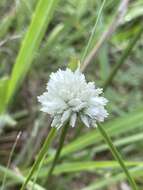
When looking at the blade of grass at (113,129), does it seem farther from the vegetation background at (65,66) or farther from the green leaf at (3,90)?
the green leaf at (3,90)

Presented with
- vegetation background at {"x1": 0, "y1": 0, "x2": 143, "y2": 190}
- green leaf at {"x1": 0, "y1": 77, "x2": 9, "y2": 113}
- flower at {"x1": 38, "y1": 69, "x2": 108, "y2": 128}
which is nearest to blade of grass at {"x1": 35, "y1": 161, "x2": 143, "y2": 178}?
vegetation background at {"x1": 0, "y1": 0, "x2": 143, "y2": 190}

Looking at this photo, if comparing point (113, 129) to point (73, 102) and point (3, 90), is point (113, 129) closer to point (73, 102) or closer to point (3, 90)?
point (3, 90)

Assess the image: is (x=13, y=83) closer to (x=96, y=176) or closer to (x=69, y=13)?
(x=69, y=13)

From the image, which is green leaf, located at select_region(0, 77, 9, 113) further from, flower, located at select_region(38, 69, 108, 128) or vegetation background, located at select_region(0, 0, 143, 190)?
flower, located at select_region(38, 69, 108, 128)

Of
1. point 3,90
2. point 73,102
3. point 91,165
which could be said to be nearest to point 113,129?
point 91,165

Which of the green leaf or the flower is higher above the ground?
the green leaf

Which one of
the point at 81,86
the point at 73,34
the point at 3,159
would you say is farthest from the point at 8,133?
the point at 81,86

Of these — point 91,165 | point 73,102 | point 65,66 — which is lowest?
point 73,102
